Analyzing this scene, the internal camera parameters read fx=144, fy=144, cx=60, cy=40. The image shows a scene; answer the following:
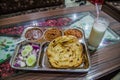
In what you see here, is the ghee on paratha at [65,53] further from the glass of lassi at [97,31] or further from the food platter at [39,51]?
the glass of lassi at [97,31]

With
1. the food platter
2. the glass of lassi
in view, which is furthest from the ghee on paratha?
the glass of lassi

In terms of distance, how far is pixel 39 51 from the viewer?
122cm

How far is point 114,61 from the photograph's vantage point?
1265 millimetres

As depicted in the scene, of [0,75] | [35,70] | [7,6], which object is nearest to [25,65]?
[35,70]

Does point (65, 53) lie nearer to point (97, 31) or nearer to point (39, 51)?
point (39, 51)

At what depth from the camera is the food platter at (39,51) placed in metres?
1.11

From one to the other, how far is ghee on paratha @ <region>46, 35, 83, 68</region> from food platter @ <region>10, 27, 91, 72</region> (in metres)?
0.02

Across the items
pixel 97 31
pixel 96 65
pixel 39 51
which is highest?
pixel 97 31

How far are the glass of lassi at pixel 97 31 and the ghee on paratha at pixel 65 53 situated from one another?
6.3 inches

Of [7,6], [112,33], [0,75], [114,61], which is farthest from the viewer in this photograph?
[7,6]

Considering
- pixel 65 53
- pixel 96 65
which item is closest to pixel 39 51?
pixel 65 53

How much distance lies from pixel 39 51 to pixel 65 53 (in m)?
0.23

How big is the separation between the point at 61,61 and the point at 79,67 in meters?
0.15

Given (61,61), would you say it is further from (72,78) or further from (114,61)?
(114,61)
